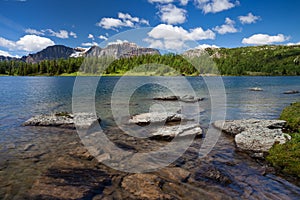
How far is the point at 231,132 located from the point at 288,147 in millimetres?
5063

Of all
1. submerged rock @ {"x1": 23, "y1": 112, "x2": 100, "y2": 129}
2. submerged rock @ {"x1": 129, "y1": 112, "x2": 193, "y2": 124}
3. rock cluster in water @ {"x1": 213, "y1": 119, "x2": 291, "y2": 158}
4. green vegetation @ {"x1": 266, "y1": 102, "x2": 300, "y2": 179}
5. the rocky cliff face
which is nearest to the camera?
green vegetation @ {"x1": 266, "y1": 102, "x2": 300, "y2": 179}

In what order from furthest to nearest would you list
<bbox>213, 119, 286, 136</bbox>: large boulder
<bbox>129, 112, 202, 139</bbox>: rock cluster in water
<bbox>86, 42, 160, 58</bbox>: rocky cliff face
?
<bbox>213, 119, 286, 136</bbox>: large boulder
<bbox>129, 112, 202, 139</bbox>: rock cluster in water
<bbox>86, 42, 160, 58</bbox>: rocky cliff face

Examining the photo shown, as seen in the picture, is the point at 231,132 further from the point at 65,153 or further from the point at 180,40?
the point at 65,153

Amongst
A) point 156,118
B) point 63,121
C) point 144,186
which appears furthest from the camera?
point 156,118

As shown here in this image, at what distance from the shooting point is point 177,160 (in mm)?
11688

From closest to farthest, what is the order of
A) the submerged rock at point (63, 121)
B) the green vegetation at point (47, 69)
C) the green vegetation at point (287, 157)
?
the green vegetation at point (287, 157), the submerged rock at point (63, 121), the green vegetation at point (47, 69)

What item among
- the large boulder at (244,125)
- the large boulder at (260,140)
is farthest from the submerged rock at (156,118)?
the large boulder at (260,140)

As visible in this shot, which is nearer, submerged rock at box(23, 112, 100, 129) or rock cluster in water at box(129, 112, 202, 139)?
rock cluster in water at box(129, 112, 202, 139)

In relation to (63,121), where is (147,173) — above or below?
below

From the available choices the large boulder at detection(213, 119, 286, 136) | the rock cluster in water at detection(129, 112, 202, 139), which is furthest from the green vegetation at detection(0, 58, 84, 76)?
the large boulder at detection(213, 119, 286, 136)

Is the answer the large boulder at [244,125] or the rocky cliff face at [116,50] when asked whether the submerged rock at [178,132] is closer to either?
the large boulder at [244,125]

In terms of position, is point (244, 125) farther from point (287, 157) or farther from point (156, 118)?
point (156, 118)

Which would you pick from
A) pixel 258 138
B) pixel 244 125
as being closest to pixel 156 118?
pixel 244 125

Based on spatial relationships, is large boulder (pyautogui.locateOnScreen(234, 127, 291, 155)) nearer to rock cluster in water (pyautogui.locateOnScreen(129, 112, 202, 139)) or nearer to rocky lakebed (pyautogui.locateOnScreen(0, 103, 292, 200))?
rocky lakebed (pyautogui.locateOnScreen(0, 103, 292, 200))
